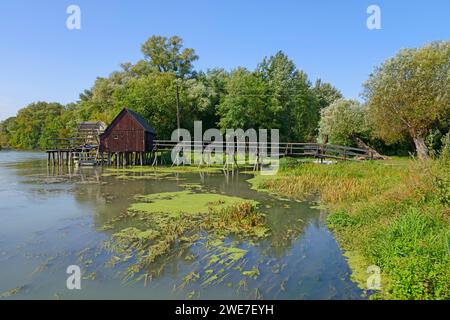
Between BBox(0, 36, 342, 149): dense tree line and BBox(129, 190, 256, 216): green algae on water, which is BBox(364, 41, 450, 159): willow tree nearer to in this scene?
BBox(0, 36, 342, 149): dense tree line

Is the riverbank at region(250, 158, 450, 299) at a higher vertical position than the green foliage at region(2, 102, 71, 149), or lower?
lower

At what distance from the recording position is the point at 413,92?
2239cm

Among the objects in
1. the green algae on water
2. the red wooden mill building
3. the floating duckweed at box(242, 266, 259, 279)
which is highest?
the red wooden mill building

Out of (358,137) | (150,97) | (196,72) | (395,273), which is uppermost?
(196,72)

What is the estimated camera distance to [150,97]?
35438 mm

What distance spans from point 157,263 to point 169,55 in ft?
151

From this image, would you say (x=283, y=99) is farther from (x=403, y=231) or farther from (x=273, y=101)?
(x=403, y=231)

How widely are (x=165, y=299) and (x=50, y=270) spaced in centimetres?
246

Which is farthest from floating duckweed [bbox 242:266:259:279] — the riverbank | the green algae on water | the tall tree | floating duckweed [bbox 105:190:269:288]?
the tall tree

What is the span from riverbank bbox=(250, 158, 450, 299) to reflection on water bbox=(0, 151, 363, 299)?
1.48ft

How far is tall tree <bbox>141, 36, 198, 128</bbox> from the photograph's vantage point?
47.8 m

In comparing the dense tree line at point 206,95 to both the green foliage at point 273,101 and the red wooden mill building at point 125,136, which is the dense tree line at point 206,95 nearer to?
the green foliage at point 273,101

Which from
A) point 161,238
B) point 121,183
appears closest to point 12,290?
point 161,238
